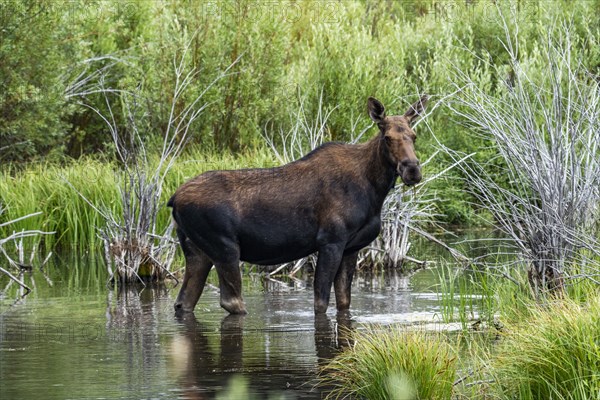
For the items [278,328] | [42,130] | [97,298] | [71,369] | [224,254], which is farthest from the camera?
Result: [42,130]

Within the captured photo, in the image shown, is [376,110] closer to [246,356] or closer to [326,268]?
[326,268]

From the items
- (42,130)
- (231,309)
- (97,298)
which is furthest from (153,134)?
(231,309)

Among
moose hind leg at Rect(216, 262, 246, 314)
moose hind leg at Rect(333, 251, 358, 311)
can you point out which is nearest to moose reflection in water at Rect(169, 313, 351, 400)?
moose hind leg at Rect(216, 262, 246, 314)

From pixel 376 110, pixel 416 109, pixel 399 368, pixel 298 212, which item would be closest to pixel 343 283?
pixel 298 212

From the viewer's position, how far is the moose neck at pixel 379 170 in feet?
39.8

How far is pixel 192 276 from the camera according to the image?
41.0ft

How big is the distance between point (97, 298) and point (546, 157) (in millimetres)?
5683

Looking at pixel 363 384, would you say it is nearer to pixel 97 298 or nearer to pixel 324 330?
pixel 324 330

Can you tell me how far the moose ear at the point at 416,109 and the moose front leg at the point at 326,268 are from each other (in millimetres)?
1429

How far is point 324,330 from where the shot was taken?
1109cm

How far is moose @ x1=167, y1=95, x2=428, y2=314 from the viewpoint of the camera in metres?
12.1

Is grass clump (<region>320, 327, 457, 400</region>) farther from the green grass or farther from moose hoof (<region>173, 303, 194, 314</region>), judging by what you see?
the green grass

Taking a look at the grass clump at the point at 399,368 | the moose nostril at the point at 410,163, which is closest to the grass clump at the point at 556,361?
the grass clump at the point at 399,368

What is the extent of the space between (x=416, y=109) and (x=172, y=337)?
3.35m
